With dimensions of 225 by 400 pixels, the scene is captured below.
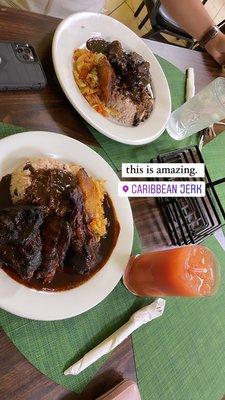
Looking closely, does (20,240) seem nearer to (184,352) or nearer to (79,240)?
(79,240)

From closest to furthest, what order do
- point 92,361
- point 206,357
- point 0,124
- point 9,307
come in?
point 9,307, point 92,361, point 0,124, point 206,357

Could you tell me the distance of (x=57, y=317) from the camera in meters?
1.03

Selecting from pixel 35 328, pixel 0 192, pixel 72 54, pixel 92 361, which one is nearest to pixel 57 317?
pixel 35 328

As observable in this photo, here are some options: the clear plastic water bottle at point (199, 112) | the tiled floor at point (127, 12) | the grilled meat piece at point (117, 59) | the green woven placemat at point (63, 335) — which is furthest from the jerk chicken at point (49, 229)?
the tiled floor at point (127, 12)

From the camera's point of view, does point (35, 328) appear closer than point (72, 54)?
Yes

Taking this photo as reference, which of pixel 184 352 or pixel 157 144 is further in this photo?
pixel 157 144

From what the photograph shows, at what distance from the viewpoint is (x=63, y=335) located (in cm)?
107

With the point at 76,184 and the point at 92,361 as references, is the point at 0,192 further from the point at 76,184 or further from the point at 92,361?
the point at 92,361

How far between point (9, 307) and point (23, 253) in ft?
0.46

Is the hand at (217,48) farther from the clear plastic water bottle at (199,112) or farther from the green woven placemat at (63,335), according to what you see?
the green woven placemat at (63,335)

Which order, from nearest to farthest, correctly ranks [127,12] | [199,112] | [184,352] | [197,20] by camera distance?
[184,352] < [199,112] < [197,20] < [127,12]

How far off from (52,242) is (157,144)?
0.81 metres

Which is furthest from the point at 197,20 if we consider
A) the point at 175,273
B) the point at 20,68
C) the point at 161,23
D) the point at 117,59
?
the point at 175,273

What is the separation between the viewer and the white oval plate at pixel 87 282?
0.98m
